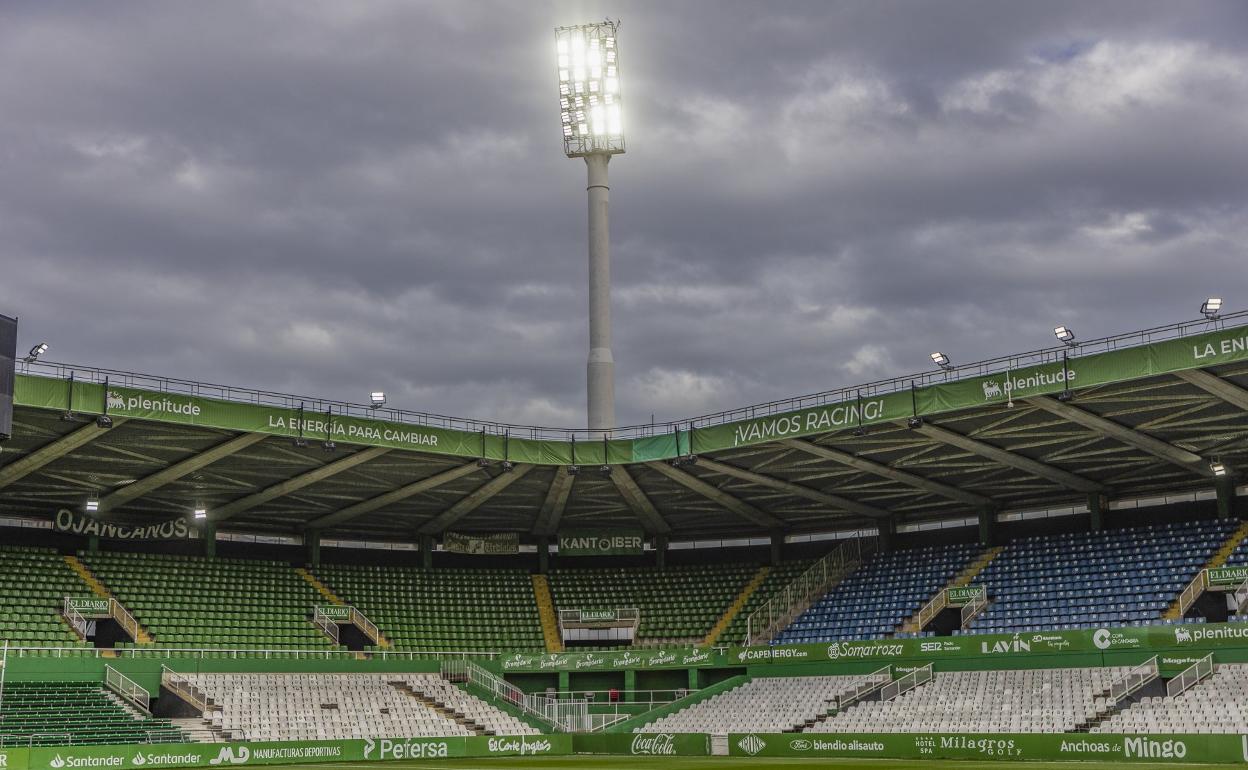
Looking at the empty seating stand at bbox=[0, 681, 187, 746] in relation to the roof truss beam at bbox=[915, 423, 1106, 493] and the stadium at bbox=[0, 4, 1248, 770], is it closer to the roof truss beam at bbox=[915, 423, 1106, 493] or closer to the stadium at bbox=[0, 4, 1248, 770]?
the stadium at bbox=[0, 4, 1248, 770]

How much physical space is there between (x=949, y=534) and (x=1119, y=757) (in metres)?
23.2

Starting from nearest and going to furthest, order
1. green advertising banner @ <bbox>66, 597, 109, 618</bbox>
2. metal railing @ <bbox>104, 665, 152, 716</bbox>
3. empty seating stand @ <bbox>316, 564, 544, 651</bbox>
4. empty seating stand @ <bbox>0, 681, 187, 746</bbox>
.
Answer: empty seating stand @ <bbox>0, 681, 187, 746</bbox> < metal railing @ <bbox>104, 665, 152, 716</bbox> < green advertising banner @ <bbox>66, 597, 109, 618</bbox> < empty seating stand @ <bbox>316, 564, 544, 651</bbox>

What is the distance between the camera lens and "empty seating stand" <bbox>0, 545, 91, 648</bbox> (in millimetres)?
46031

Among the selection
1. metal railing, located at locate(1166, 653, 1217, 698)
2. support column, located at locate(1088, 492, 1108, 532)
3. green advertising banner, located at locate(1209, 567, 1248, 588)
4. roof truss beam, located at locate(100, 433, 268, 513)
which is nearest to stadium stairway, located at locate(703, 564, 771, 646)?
support column, located at locate(1088, 492, 1108, 532)

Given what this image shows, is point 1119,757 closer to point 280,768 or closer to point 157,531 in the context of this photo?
point 280,768

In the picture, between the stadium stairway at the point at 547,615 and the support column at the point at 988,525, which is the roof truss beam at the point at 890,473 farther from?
the stadium stairway at the point at 547,615

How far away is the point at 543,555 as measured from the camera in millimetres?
63688

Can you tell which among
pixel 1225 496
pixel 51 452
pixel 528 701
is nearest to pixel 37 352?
pixel 51 452

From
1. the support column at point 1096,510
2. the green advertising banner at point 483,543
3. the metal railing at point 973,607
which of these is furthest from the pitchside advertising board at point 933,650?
the support column at point 1096,510

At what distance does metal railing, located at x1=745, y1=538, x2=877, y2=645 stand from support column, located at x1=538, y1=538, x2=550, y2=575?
11.7 metres

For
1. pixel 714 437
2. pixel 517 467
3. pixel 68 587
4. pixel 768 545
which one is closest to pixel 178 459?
pixel 68 587

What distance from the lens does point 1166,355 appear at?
35531 mm

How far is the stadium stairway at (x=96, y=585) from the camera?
48.9m

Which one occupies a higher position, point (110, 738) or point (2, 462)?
point (2, 462)
